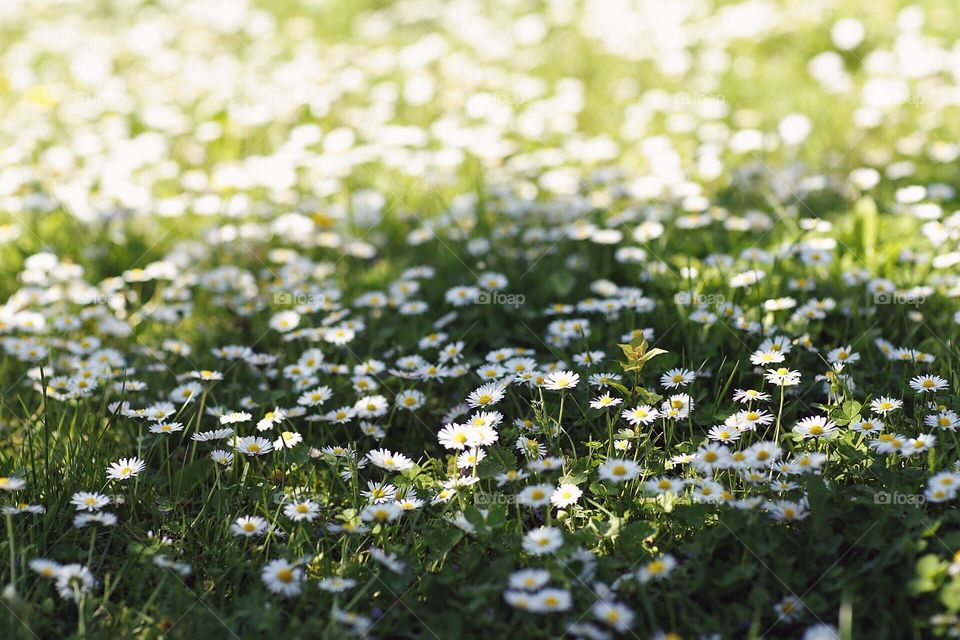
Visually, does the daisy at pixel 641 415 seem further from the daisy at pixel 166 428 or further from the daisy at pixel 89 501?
the daisy at pixel 89 501

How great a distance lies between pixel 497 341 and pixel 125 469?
4.10 ft

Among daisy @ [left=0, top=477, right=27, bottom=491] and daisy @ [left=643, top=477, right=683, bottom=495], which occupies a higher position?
daisy @ [left=0, top=477, right=27, bottom=491]

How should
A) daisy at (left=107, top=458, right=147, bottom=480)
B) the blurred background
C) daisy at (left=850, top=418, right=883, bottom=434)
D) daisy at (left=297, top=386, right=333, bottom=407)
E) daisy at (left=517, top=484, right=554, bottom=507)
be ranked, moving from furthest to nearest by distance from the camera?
the blurred background
daisy at (left=297, top=386, right=333, bottom=407)
daisy at (left=107, top=458, right=147, bottom=480)
daisy at (left=850, top=418, right=883, bottom=434)
daisy at (left=517, top=484, right=554, bottom=507)

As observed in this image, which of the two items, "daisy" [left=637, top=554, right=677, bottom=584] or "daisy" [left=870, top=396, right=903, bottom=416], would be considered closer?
"daisy" [left=637, top=554, right=677, bottom=584]

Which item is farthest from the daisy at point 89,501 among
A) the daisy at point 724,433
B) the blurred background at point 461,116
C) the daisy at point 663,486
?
the blurred background at point 461,116

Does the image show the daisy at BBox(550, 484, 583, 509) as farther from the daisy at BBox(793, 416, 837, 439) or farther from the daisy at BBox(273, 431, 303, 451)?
the daisy at BBox(273, 431, 303, 451)

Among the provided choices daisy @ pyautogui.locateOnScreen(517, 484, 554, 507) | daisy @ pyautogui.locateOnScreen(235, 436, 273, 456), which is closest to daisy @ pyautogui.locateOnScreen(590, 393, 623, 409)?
daisy @ pyautogui.locateOnScreen(517, 484, 554, 507)

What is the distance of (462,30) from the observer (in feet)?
21.3

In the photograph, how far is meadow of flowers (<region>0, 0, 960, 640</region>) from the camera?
2.02 m

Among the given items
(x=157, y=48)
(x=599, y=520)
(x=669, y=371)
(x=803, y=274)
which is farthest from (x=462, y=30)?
(x=599, y=520)

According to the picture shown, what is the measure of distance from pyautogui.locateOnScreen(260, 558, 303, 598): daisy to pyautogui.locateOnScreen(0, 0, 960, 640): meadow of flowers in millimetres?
13

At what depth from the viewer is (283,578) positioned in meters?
2.03

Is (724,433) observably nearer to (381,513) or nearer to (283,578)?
(381,513)

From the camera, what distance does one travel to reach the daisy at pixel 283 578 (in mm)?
1992
